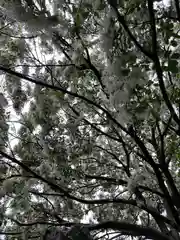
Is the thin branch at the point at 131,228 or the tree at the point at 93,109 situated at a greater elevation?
the tree at the point at 93,109

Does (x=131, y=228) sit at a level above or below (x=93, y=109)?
below

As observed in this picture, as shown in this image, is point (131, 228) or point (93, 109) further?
point (93, 109)

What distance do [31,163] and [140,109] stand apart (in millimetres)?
2161

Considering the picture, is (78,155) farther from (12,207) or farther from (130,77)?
(130,77)

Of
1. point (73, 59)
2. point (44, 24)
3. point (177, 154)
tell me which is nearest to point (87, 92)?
point (73, 59)

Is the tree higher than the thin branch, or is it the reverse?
the tree

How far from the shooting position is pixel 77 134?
3.40m

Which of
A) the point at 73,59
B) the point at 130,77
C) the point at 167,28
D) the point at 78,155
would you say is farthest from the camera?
the point at 78,155

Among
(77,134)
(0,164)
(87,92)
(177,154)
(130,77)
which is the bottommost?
(130,77)

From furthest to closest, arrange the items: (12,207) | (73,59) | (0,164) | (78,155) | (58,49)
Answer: (78,155) < (0,164) < (58,49) < (73,59) < (12,207)

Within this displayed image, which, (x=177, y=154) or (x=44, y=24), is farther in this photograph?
(x=177, y=154)

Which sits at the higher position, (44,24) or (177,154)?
(44,24)

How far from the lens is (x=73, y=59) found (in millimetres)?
2223

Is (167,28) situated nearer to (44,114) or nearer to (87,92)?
(87,92)
